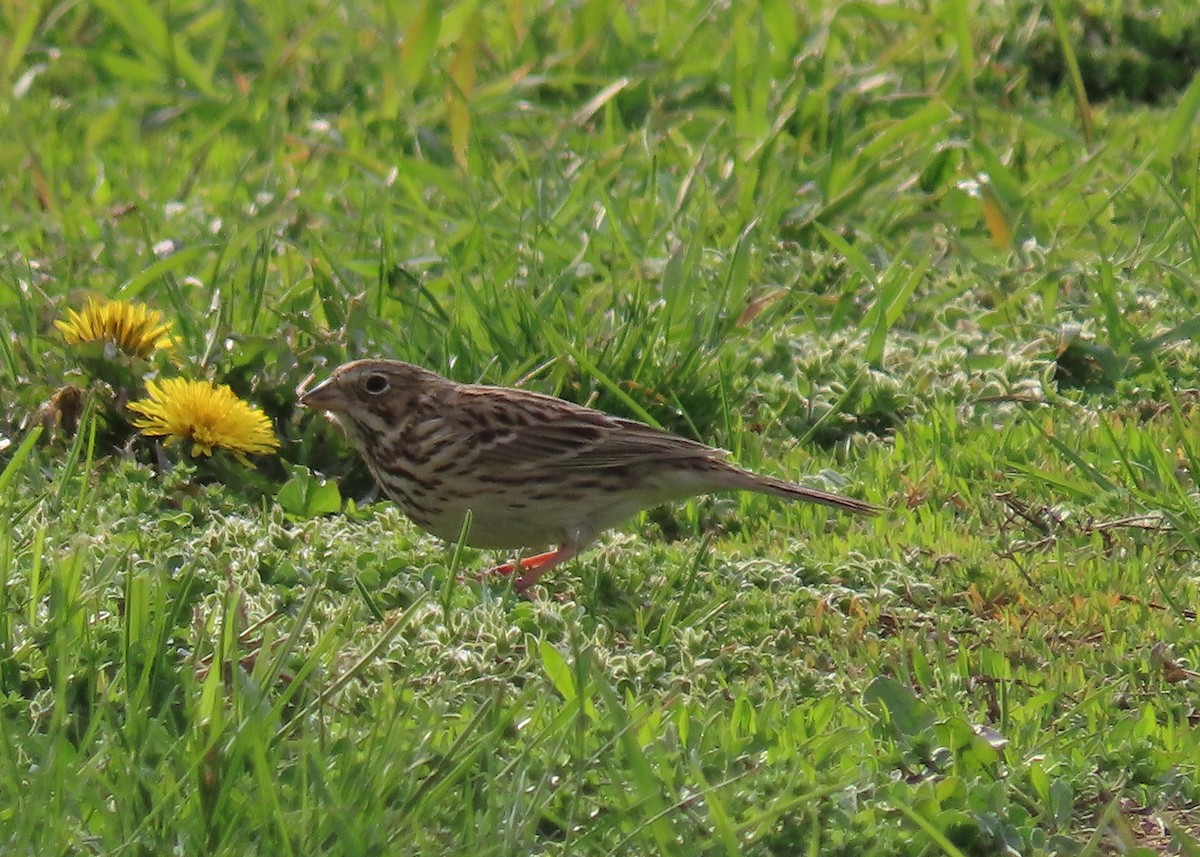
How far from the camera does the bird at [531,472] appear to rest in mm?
5590

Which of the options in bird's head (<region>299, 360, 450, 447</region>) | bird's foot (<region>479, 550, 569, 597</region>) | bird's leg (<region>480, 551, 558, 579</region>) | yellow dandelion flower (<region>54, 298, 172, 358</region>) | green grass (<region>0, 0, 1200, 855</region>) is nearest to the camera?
green grass (<region>0, 0, 1200, 855</region>)

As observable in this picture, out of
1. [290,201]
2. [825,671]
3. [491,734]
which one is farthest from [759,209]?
[491,734]

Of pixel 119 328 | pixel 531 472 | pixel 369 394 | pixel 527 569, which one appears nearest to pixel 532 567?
pixel 527 569

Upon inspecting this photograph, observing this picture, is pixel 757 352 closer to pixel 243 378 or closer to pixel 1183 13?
pixel 243 378

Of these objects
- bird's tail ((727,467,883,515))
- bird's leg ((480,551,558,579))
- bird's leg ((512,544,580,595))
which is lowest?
bird's leg ((480,551,558,579))

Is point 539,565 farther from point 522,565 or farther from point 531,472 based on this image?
point 531,472

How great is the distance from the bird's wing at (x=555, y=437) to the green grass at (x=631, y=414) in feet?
0.92

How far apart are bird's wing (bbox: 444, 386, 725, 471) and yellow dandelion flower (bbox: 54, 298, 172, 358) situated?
1022 millimetres

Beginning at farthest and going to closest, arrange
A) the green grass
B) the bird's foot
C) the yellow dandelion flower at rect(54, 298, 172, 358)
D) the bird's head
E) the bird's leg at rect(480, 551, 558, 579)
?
the yellow dandelion flower at rect(54, 298, 172, 358) → the bird's head → the bird's leg at rect(480, 551, 558, 579) → the bird's foot → the green grass

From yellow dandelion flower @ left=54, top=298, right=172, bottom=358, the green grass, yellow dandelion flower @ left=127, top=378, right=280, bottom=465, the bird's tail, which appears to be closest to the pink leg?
the green grass

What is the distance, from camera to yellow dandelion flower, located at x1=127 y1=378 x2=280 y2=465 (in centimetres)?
582

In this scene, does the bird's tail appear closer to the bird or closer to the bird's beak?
the bird

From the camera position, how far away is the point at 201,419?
5.84 meters

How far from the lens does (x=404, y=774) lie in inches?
144
